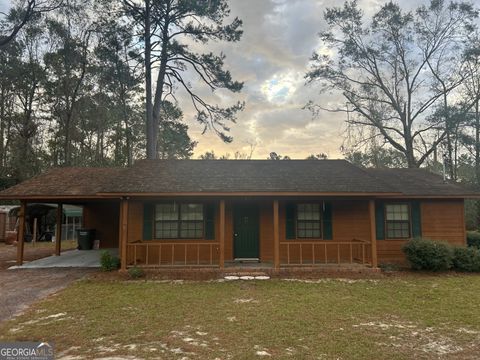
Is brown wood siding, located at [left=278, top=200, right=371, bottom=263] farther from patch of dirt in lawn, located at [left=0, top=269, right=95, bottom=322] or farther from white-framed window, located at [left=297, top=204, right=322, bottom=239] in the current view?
patch of dirt in lawn, located at [left=0, top=269, right=95, bottom=322]

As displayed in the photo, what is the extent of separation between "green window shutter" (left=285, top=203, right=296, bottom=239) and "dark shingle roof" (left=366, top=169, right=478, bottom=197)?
12.9ft

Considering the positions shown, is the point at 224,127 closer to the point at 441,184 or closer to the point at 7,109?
the point at 441,184

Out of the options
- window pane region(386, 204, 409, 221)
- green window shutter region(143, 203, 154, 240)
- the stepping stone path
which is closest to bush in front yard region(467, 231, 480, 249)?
window pane region(386, 204, 409, 221)

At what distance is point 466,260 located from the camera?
10.8 m

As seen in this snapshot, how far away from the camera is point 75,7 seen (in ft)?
63.4

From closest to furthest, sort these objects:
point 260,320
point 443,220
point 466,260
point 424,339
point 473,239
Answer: point 424,339 < point 260,320 < point 466,260 < point 443,220 < point 473,239

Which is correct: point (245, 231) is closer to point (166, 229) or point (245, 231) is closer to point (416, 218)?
point (166, 229)

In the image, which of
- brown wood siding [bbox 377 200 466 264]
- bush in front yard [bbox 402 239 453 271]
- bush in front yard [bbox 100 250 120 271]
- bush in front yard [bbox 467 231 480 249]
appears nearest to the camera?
bush in front yard [bbox 402 239 453 271]

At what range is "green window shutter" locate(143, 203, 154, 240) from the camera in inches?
457

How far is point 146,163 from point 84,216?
218 inches

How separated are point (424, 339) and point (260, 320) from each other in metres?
2.63

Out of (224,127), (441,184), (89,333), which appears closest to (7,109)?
(224,127)

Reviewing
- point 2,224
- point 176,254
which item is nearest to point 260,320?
point 176,254

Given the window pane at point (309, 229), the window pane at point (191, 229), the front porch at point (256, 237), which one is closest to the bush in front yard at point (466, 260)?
the front porch at point (256, 237)
